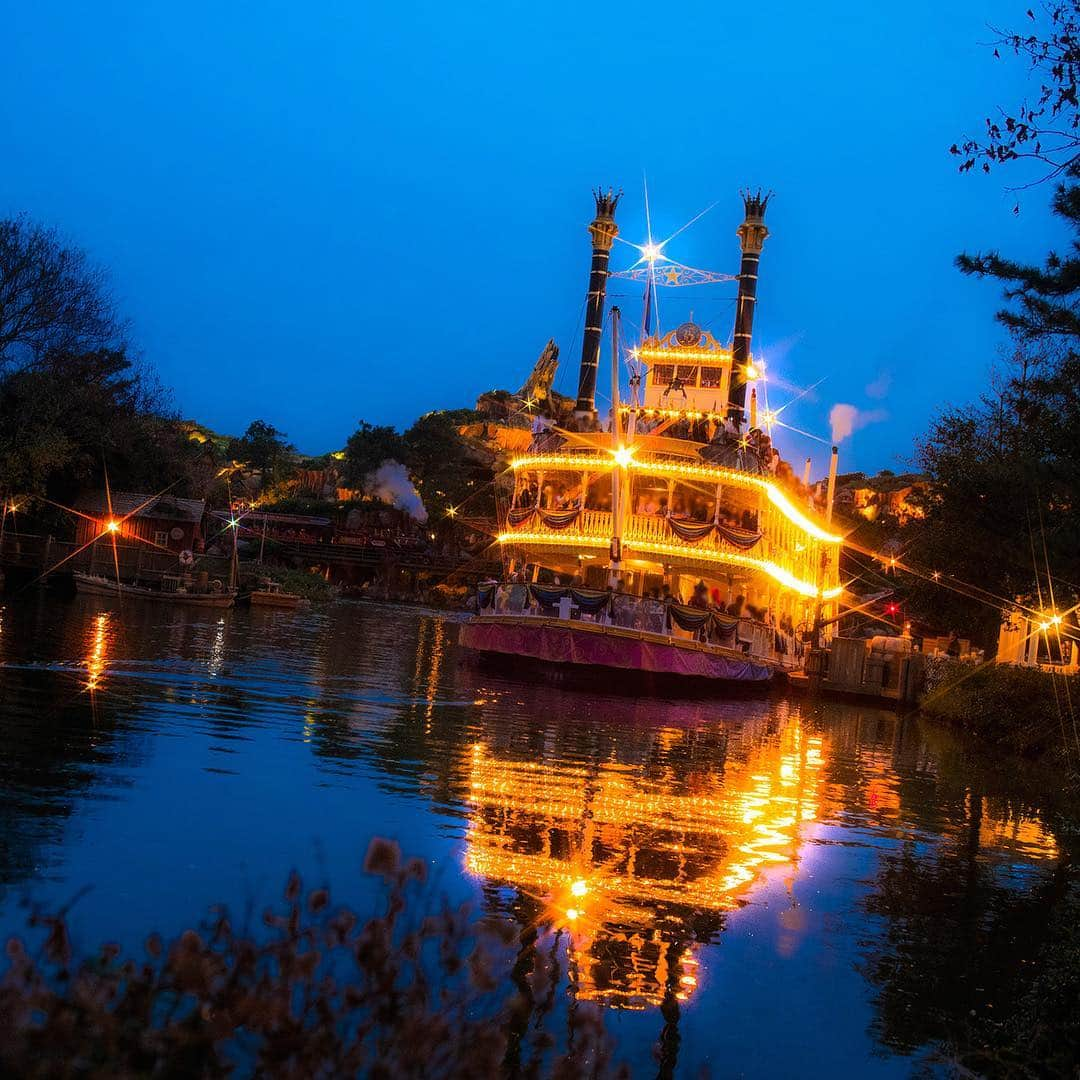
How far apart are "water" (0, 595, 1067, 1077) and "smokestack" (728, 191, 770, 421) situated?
Answer: 2661 cm

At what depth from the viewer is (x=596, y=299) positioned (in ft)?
153

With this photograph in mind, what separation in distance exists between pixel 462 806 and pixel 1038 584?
15.6 m

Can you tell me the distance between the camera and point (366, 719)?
1850cm

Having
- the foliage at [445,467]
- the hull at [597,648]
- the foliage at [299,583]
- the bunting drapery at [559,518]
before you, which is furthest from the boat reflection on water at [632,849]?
the foliage at [445,467]

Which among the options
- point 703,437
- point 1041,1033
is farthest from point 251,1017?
point 703,437

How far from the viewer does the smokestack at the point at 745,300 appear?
47.2 m

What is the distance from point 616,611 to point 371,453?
7422 cm

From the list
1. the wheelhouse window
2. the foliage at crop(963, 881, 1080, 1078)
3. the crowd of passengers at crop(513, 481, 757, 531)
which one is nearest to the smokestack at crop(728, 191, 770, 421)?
the wheelhouse window

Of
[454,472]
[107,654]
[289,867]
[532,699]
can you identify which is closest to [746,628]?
[532,699]

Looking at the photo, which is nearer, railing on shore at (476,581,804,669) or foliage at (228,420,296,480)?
railing on shore at (476,581,804,669)

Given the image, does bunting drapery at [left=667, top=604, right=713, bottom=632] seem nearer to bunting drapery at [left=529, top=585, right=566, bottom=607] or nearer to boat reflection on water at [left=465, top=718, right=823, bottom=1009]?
bunting drapery at [left=529, top=585, right=566, bottom=607]

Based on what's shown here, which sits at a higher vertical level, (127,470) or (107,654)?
(127,470)

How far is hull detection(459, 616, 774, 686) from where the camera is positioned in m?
30.7

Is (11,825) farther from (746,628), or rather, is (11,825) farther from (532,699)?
(746,628)
